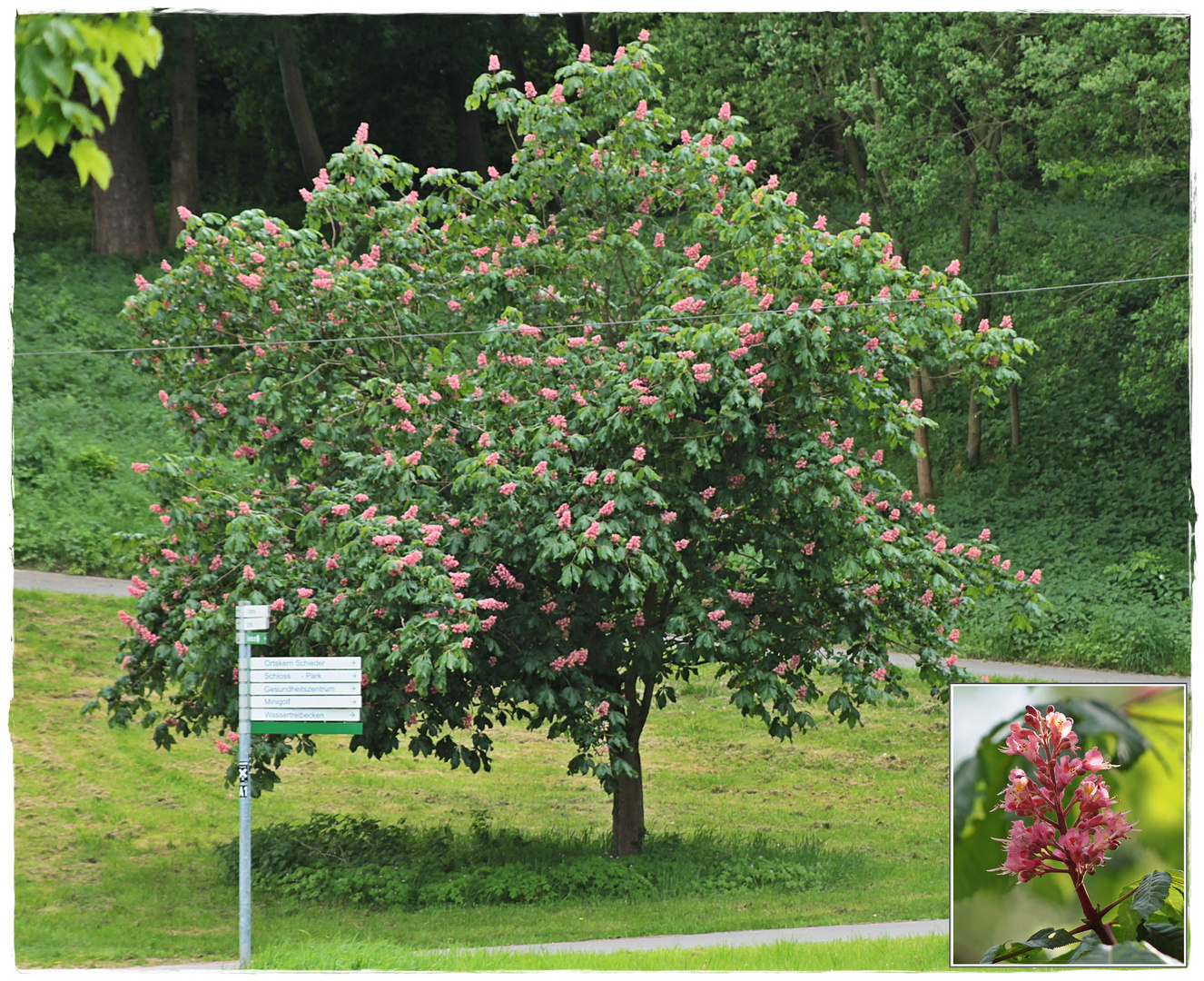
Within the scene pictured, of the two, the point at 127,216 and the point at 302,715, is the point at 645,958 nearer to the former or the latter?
the point at 302,715

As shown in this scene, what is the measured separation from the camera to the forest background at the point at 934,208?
61.1ft

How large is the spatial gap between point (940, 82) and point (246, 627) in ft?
54.5

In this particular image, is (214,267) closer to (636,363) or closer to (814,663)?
(636,363)

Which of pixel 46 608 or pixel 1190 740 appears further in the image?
pixel 46 608

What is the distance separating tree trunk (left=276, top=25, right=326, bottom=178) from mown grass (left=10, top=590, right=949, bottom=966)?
931cm

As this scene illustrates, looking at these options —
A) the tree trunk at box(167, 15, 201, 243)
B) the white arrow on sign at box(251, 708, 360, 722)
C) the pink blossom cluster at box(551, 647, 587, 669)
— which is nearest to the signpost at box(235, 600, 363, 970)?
the white arrow on sign at box(251, 708, 360, 722)

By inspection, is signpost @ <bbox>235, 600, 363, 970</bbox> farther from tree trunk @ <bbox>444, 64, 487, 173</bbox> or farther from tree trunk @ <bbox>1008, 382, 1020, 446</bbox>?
tree trunk @ <bbox>1008, 382, 1020, 446</bbox>

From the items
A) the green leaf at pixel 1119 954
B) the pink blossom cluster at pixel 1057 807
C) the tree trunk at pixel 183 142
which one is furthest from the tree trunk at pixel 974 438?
the green leaf at pixel 1119 954

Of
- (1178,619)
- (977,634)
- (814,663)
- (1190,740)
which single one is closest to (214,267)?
(814,663)

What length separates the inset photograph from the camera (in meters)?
4.77

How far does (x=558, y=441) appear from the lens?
9242 mm

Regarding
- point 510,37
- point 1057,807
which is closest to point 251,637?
point 1057,807

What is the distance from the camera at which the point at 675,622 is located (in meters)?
9.34

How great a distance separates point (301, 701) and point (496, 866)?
145 inches
